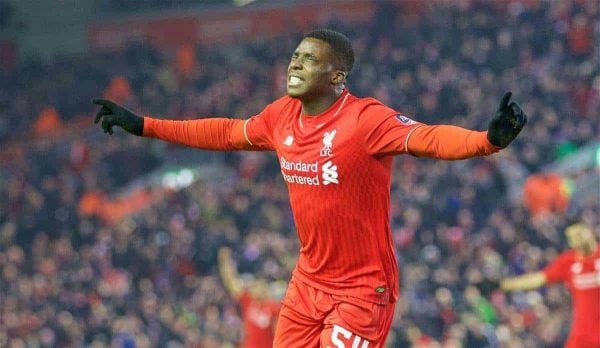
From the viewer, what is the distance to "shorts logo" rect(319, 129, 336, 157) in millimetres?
6535

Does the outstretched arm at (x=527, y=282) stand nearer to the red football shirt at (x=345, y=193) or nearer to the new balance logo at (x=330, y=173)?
the red football shirt at (x=345, y=193)

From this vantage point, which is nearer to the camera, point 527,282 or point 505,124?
point 505,124

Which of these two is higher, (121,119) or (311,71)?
(311,71)

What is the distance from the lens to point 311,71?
6.59 metres

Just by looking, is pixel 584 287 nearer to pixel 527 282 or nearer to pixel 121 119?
pixel 527 282

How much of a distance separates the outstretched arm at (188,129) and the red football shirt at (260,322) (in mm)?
6201

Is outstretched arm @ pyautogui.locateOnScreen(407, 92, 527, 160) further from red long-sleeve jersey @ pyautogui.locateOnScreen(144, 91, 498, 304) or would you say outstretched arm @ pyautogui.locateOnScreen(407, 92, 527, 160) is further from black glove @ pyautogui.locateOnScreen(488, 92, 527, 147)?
red long-sleeve jersey @ pyautogui.locateOnScreen(144, 91, 498, 304)

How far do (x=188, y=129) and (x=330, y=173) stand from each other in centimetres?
Answer: 104

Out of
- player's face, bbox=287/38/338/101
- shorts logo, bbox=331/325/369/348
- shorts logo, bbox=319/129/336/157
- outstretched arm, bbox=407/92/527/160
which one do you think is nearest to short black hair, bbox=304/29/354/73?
player's face, bbox=287/38/338/101

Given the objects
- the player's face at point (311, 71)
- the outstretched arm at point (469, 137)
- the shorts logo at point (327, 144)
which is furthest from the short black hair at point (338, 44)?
the outstretched arm at point (469, 137)

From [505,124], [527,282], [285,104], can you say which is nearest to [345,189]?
[285,104]

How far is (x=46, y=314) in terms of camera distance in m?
18.1

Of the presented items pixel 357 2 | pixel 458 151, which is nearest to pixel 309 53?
pixel 458 151

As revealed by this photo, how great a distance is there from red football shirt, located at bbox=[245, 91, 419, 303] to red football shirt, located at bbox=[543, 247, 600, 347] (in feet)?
13.6
